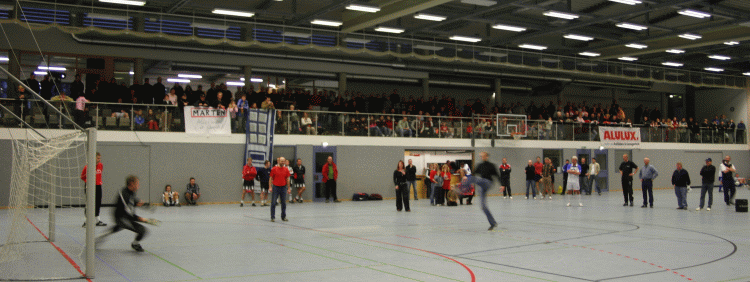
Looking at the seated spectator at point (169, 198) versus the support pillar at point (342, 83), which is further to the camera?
the support pillar at point (342, 83)

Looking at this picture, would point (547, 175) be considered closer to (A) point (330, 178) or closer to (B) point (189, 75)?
(A) point (330, 178)

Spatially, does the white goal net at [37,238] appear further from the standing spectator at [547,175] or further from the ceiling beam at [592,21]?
the ceiling beam at [592,21]

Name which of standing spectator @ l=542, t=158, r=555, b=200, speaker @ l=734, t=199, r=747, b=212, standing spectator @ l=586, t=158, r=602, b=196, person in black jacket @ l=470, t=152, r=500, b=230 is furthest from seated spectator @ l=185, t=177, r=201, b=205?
speaker @ l=734, t=199, r=747, b=212

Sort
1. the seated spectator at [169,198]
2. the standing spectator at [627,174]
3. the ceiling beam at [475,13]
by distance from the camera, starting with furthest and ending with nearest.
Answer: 1. the ceiling beam at [475,13]
2. the seated spectator at [169,198]
3. the standing spectator at [627,174]

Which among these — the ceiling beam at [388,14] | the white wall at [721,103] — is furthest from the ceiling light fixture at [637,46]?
the ceiling beam at [388,14]

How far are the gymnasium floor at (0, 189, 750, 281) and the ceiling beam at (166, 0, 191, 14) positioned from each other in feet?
33.3

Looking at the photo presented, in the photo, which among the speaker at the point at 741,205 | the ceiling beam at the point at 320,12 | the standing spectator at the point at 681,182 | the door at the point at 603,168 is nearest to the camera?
the speaker at the point at 741,205

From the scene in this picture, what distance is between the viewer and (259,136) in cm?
2412

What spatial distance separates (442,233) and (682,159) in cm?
3029

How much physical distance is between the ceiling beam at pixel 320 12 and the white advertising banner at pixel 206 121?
5326 mm

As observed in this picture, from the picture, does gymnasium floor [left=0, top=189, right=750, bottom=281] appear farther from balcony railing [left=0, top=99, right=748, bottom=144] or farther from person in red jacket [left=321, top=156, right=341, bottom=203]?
person in red jacket [left=321, top=156, right=341, bottom=203]

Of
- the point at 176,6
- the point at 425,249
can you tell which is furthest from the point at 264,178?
the point at 425,249

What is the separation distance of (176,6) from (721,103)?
38.7 meters

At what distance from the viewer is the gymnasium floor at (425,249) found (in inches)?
311
